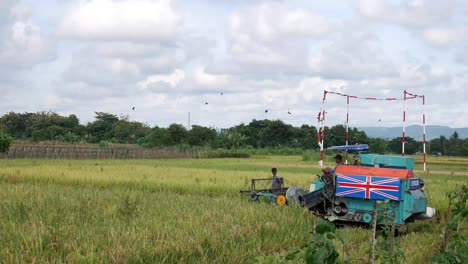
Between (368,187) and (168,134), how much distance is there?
5792 centimetres

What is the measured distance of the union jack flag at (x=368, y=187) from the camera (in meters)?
10.2

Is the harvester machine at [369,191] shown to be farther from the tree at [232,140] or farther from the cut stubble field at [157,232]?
the tree at [232,140]

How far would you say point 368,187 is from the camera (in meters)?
10.4

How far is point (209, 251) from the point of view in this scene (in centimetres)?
687

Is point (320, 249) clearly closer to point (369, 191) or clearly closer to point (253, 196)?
point (369, 191)

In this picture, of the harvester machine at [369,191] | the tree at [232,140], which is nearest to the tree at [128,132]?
the tree at [232,140]

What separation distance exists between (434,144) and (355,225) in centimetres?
7937

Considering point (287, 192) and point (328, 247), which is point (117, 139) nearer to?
point (287, 192)

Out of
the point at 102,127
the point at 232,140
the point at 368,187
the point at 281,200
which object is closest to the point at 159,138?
the point at 232,140

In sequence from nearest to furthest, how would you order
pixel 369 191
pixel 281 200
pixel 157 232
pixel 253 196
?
pixel 157 232, pixel 369 191, pixel 281 200, pixel 253 196

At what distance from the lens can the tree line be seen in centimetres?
6612

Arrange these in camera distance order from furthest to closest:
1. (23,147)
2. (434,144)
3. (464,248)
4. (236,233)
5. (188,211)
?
(434,144) < (23,147) < (188,211) < (236,233) < (464,248)

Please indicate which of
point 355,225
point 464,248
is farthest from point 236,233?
point 355,225

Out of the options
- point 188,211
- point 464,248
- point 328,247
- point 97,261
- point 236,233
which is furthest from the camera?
point 188,211
